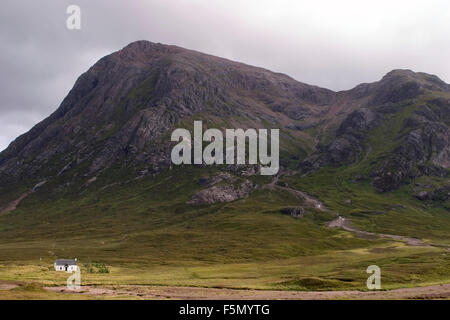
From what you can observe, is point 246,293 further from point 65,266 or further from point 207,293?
point 65,266

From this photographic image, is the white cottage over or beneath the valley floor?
beneath

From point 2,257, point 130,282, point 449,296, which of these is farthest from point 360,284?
point 2,257

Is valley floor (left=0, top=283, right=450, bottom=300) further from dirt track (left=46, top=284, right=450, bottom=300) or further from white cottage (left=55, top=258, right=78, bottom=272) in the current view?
white cottage (left=55, top=258, right=78, bottom=272)

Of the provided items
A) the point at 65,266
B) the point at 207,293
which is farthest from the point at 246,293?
the point at 65,266

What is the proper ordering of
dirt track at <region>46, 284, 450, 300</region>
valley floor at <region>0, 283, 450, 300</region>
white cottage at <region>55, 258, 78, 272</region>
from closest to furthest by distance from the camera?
valley floor at <region>0, 283, 450, 300</region> → dirt track at <region>46, 284, 450, 300</region> → white cottage at <region>55, 258, 78, 272</region>

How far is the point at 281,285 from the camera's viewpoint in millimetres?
101438

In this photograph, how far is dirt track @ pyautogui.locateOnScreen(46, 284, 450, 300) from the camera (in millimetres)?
80812

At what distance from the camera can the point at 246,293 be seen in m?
88.9

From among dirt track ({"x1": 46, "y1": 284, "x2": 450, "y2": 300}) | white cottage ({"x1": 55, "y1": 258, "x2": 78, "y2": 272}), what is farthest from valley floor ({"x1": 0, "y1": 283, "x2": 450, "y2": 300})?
white cottage ({"x1": 55, "y1": 258, "x2": 78, "y2": 272})
